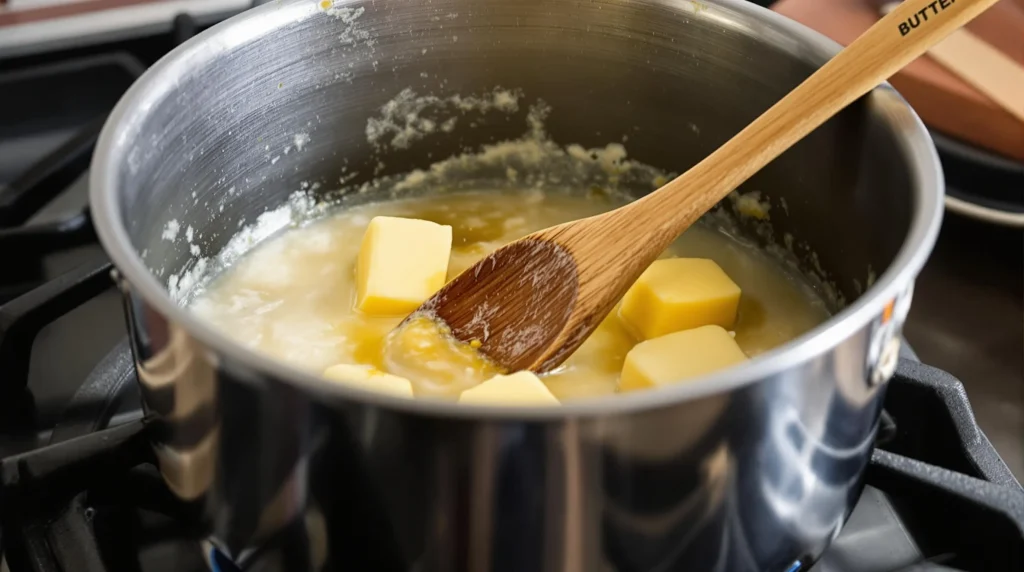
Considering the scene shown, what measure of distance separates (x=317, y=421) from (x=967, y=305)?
786 millimetres

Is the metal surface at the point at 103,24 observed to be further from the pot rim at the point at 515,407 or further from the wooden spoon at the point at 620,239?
the wooden spoon at the point at 620,239

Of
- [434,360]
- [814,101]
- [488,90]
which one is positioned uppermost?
[814,101]

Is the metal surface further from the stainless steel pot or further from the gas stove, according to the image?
the stainless steel pot

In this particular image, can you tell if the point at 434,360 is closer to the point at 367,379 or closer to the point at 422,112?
the point at 367,379

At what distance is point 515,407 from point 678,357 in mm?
350

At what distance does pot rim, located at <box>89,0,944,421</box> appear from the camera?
1.65 ft

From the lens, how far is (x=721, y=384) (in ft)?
1.68

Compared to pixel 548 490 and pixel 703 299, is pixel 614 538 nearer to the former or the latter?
pixel 548 490

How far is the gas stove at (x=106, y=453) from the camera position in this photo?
0.69 m

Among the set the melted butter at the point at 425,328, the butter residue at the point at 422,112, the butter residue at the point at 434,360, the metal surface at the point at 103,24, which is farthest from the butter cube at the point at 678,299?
the metal surface at the point at 103,24

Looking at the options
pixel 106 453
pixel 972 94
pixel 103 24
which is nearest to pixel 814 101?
pixel 972 94

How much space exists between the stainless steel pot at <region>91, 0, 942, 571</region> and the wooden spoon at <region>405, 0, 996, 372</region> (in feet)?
0.14

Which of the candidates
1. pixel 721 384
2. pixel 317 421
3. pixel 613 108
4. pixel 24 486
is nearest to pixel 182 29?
pixel 613 108

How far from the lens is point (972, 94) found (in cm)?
111
